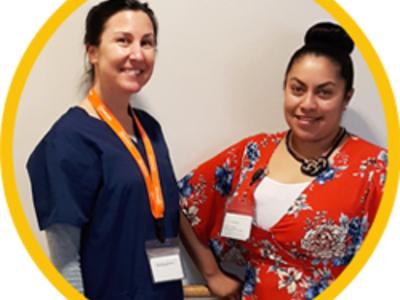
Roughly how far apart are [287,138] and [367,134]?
0.32m

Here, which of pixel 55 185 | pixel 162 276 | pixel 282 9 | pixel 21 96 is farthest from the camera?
pixel 282 9

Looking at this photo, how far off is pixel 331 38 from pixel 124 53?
19.8 inches

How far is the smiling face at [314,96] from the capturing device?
1268mm

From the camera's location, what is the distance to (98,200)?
1186mm

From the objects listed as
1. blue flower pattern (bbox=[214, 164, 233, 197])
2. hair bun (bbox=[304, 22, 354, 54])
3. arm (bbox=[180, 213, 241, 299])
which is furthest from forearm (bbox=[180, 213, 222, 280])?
hair bun (bbox=[304, 22, 354, 54])

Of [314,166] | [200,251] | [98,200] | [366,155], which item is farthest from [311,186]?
[98,200]

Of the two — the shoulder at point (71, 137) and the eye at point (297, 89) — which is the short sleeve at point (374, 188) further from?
the shoulder at point (71, 137)

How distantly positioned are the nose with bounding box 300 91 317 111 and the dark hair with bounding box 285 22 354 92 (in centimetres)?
9

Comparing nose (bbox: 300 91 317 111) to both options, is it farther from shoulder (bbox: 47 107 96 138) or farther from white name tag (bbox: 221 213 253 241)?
shoulder (bbox: 47 107 96 138)

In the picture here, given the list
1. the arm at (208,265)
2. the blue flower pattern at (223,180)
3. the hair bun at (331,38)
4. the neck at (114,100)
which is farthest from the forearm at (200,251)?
the hair bun at (331,38)

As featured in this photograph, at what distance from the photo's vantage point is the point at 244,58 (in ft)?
5.01

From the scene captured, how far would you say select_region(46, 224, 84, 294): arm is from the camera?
3.80ft

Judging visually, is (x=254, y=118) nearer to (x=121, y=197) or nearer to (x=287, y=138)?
(x=287, y=138)

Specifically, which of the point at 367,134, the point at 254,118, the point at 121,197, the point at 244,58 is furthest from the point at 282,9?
the point at 121,197
